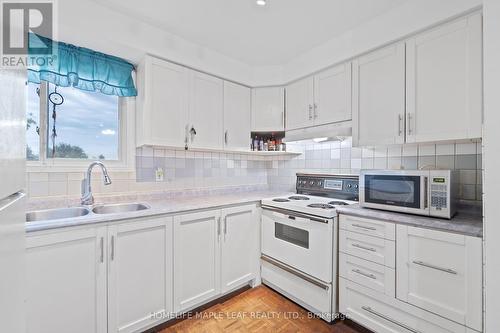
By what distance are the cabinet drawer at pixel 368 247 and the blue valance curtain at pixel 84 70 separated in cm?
222

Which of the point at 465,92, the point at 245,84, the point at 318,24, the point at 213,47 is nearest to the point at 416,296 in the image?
the point at 465,92

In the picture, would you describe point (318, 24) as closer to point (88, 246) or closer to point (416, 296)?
point (416, 296)

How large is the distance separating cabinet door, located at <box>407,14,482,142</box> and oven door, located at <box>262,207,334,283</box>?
3.20 feet

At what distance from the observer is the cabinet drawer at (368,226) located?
1509 mm

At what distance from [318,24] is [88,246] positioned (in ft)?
7.78

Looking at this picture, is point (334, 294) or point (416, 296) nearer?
point (416, 296)

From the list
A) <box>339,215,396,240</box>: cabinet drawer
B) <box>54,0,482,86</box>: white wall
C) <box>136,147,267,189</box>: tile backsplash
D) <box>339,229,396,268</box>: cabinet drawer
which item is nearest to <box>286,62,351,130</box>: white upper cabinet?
<box>54,0,482,86</box>: white wall

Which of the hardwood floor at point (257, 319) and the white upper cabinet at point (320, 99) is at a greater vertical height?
the white upper cabinet at point (320, 99)

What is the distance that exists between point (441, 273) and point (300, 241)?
93 cm

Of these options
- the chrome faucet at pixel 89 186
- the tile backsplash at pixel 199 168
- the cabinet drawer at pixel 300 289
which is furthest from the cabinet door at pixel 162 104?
the cabinet drawer at pixel 300 289

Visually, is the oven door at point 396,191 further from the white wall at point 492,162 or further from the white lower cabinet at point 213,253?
the white lower cabinet at point 213,253

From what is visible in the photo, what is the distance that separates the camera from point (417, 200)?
5.02 ft

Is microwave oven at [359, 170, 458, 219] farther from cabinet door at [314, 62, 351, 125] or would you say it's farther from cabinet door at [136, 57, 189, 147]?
cabinet door at [136, 57, 189, 147]

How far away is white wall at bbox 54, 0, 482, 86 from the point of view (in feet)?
5.05
